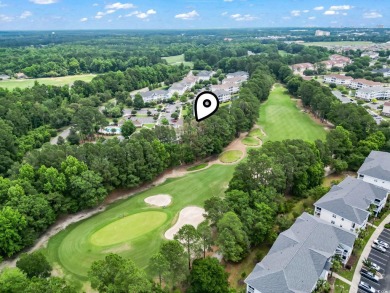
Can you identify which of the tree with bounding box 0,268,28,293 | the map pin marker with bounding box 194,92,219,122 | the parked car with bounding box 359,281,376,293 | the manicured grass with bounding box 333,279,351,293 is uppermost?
the map pin marker with bounding box 194,92,219,122

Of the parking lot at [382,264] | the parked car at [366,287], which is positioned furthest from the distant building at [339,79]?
the parked car at [366,287]

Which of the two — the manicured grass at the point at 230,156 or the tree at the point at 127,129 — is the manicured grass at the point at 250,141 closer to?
the manicured grass at the point at 230,156

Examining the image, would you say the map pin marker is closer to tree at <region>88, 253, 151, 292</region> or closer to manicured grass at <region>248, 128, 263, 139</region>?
tree at <region>88, 253, 151, 292</region>

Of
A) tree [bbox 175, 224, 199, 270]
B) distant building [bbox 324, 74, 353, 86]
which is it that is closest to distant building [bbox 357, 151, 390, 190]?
tree [bbox 175, 224, 199, 270]

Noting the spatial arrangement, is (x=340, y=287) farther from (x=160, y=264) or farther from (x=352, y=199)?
(x=160, y=264)

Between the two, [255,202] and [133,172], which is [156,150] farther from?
[255,202]
